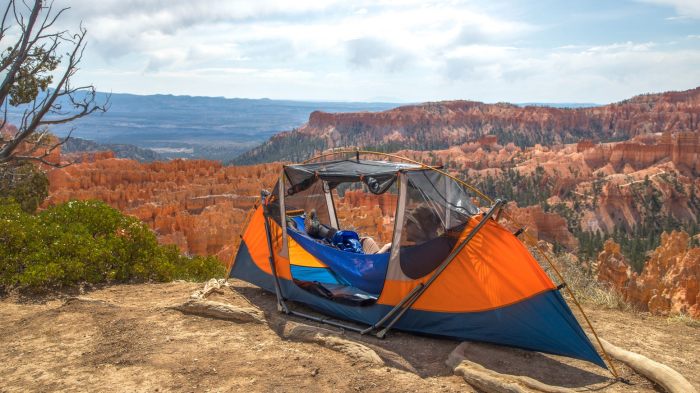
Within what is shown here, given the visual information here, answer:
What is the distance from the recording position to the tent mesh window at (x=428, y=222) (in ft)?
20.3

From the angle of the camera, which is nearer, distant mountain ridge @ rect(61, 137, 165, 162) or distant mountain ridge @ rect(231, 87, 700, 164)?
distant mountain ridge @ rect(61, 137, 165, 162)

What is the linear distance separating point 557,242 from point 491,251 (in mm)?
42964

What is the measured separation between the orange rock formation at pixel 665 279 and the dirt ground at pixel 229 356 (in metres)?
5.57

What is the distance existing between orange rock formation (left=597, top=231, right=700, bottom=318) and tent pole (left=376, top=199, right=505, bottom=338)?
236 inches

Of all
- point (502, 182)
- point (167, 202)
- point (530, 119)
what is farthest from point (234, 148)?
point (167, 202)

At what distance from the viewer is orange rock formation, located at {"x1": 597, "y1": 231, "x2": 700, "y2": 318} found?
14.7m

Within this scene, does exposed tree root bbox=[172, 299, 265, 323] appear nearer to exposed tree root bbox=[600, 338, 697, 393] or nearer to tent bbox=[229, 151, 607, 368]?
tent bbox=[229, 151, 607, 368]

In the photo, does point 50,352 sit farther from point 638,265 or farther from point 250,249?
point 638,265

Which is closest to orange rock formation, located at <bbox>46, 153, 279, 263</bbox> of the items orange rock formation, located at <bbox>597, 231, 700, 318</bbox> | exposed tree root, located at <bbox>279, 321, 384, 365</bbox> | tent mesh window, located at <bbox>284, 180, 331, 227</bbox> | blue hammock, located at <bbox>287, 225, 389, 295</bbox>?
orange rock formation, located at <bbox>597, 231, 700, 318</bbox>

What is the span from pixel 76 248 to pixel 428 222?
5.18 meters

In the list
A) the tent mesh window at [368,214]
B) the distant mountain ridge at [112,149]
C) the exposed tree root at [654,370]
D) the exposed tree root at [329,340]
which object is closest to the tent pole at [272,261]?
the exposed tree root at [329,340]

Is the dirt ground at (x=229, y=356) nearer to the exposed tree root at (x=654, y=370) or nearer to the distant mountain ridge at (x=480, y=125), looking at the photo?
the exposed tree root at (x=654, y=370)

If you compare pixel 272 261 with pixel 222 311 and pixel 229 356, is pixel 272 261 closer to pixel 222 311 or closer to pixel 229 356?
pixel 222 311

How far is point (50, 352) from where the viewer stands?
18.3 feet
